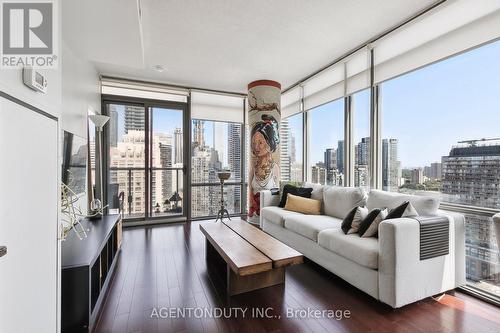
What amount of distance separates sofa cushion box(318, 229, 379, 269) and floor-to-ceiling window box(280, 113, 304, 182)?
259 centimetres

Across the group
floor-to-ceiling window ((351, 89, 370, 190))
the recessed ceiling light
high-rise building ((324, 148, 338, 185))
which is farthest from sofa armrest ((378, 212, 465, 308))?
the recessed ceiling light

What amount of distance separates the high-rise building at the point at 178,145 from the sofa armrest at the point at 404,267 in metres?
4.11

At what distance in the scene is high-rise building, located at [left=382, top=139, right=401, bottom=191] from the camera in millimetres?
3090

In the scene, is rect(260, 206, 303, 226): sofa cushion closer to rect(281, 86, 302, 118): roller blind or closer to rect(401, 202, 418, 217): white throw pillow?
rect(401, 202, 418, 217): white throw pillow

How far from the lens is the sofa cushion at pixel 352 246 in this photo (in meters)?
2.02

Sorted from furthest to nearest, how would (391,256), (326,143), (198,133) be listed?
(198,133) → (326,143) → (391,256)

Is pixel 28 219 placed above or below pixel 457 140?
below

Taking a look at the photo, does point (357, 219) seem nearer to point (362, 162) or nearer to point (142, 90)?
point (362, 162)

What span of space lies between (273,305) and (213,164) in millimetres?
3717

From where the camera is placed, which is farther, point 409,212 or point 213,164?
point 213,164

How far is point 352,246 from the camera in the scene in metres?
2.17

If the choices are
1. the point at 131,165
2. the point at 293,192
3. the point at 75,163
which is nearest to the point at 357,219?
the point at 293,192

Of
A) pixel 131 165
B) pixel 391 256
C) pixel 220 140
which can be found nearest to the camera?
pixel 391 256

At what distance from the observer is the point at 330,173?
4.20 metres
